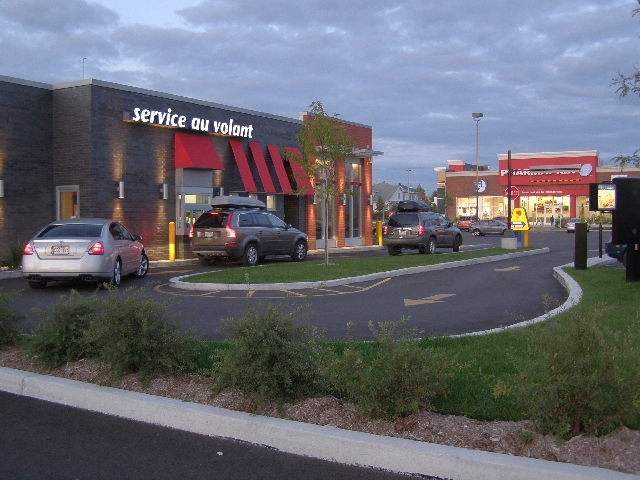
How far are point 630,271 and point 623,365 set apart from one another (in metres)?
9.65

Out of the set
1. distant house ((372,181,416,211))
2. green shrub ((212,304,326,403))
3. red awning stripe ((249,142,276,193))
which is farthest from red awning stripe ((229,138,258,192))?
distant house ((372,181,416,211))

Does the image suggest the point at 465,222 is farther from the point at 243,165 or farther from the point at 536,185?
the point at 243,165

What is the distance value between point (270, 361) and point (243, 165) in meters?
20.4

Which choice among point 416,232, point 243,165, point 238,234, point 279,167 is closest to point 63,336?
point 238,234

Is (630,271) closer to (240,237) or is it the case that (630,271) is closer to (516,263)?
(516,263)

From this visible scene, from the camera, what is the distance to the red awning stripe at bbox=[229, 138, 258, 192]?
83.1ft

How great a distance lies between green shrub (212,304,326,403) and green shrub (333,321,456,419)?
46cm

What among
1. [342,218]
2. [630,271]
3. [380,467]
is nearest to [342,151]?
[630,271]

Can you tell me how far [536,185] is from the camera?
71.9 meters

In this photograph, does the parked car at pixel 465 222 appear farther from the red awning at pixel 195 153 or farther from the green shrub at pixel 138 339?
the green shrub at pixel 138 339

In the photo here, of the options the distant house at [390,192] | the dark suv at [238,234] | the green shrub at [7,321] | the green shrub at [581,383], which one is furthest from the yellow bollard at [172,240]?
A: the distant house at [390,192]

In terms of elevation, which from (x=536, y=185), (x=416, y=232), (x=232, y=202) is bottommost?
A: (x=416, y=232)

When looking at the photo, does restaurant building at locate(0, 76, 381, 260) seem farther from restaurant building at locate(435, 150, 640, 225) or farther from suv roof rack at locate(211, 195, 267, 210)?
restaurant building at locate(435, 150, 640, 225)

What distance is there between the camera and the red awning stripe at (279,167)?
89.1ft
